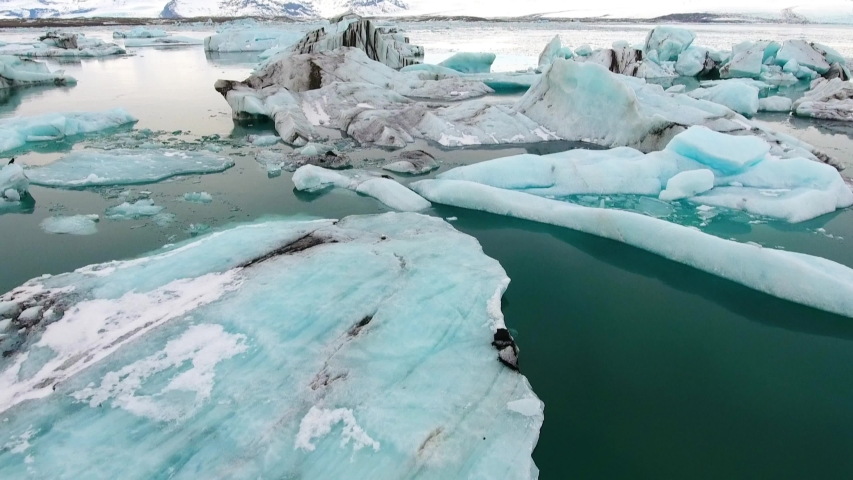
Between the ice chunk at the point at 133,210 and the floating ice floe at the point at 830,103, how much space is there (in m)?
12.7

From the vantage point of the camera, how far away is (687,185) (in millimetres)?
5617

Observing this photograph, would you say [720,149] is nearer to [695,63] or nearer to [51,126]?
[51,126]

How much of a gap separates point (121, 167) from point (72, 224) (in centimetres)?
182

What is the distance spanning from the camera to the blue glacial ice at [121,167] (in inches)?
225

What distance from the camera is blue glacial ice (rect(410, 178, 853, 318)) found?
3.59 m

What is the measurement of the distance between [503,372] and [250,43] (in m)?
27.6

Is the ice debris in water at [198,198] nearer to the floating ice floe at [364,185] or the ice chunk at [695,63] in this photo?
the floating ice floe at [364,185]

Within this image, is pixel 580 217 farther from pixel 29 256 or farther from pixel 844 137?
pixel 844 137

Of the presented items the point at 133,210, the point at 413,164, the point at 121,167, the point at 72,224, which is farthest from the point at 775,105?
the point at 72,224

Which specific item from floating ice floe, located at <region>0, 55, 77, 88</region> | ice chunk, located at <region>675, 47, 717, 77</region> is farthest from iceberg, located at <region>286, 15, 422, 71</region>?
ice chunk, located at <region>675, 47, 717, 77</region>

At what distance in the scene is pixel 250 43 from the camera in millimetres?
25828

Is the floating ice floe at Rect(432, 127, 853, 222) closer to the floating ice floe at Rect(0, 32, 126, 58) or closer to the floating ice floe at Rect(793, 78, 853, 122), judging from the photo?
the floating ice floe at Rect(793, 78, 853, 122)

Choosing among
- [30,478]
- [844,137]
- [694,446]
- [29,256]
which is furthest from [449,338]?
[844,137]

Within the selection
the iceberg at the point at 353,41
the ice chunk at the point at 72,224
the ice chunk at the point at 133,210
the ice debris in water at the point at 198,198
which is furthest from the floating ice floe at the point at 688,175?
the iceberg at the point at 353,41
